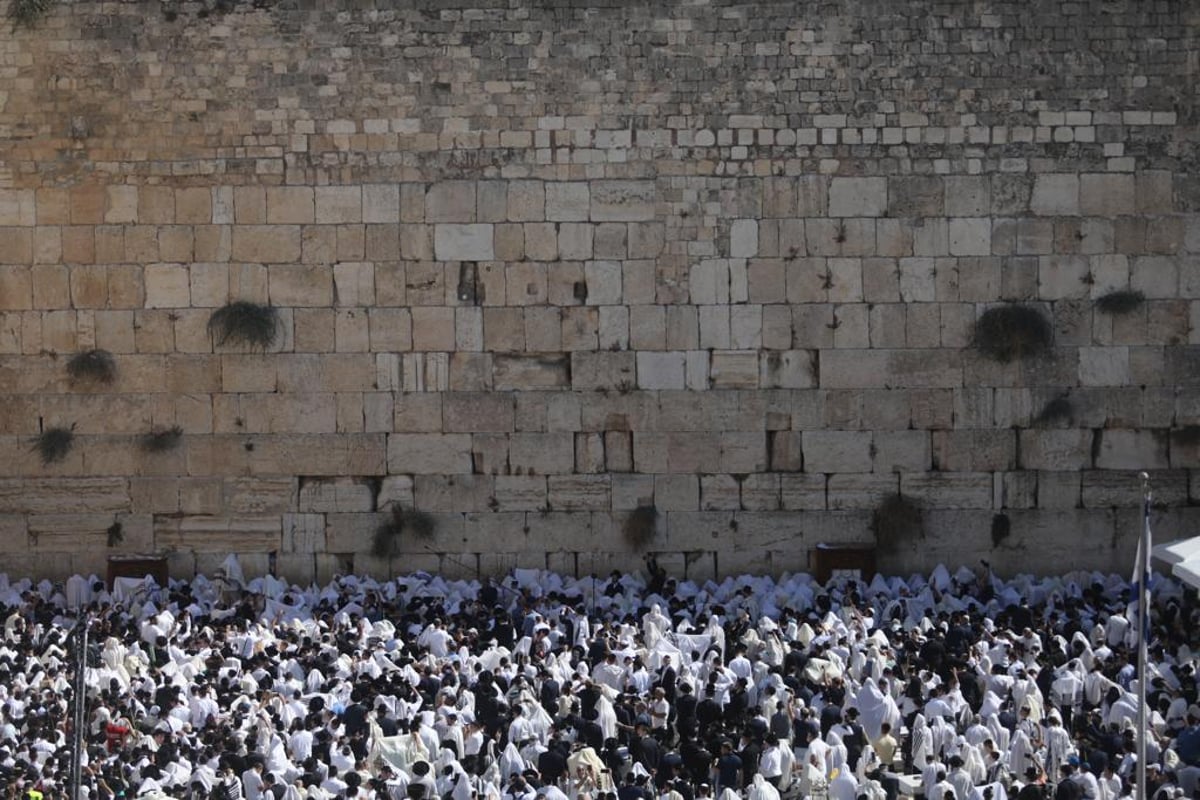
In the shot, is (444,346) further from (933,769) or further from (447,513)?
(933,769)

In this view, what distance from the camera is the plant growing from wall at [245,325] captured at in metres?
19.1

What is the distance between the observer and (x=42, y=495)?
19375mm

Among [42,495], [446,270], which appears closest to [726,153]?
[446,270]

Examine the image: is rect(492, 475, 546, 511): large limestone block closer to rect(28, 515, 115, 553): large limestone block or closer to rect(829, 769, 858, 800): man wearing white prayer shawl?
rect(28, 515, 115, 553): large limestone block

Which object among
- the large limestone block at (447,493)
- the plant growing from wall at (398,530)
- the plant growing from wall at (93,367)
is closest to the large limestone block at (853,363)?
the large limestone block at (447,493)

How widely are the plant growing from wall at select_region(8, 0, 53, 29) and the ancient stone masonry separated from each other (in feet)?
0.56

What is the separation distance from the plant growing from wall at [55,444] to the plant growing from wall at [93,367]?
22.0 inches

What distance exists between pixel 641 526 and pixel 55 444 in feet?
19.5

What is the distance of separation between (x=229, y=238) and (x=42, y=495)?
323 centimetres

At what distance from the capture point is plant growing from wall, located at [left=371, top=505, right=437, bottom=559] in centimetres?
1923

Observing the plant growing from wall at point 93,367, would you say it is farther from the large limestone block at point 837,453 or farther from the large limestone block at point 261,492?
the large limestone block at point 837,453

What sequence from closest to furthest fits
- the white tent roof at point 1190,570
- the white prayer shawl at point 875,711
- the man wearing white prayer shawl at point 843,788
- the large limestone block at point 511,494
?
the man wearing white prayer shawl at point 843,788
the white tent roof at point 1190,570
the white prayer shawl at point 875,711
the large limestone block at point 511,494

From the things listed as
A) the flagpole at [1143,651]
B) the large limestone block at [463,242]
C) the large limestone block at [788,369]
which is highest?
the large limestone block at [463,242]

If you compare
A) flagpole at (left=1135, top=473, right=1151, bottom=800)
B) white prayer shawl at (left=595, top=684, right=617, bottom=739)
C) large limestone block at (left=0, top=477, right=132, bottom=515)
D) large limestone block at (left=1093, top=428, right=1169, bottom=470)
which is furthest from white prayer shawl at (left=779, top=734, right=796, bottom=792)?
large limestone block at (left=0, top=477, right=132, bottom=515)
